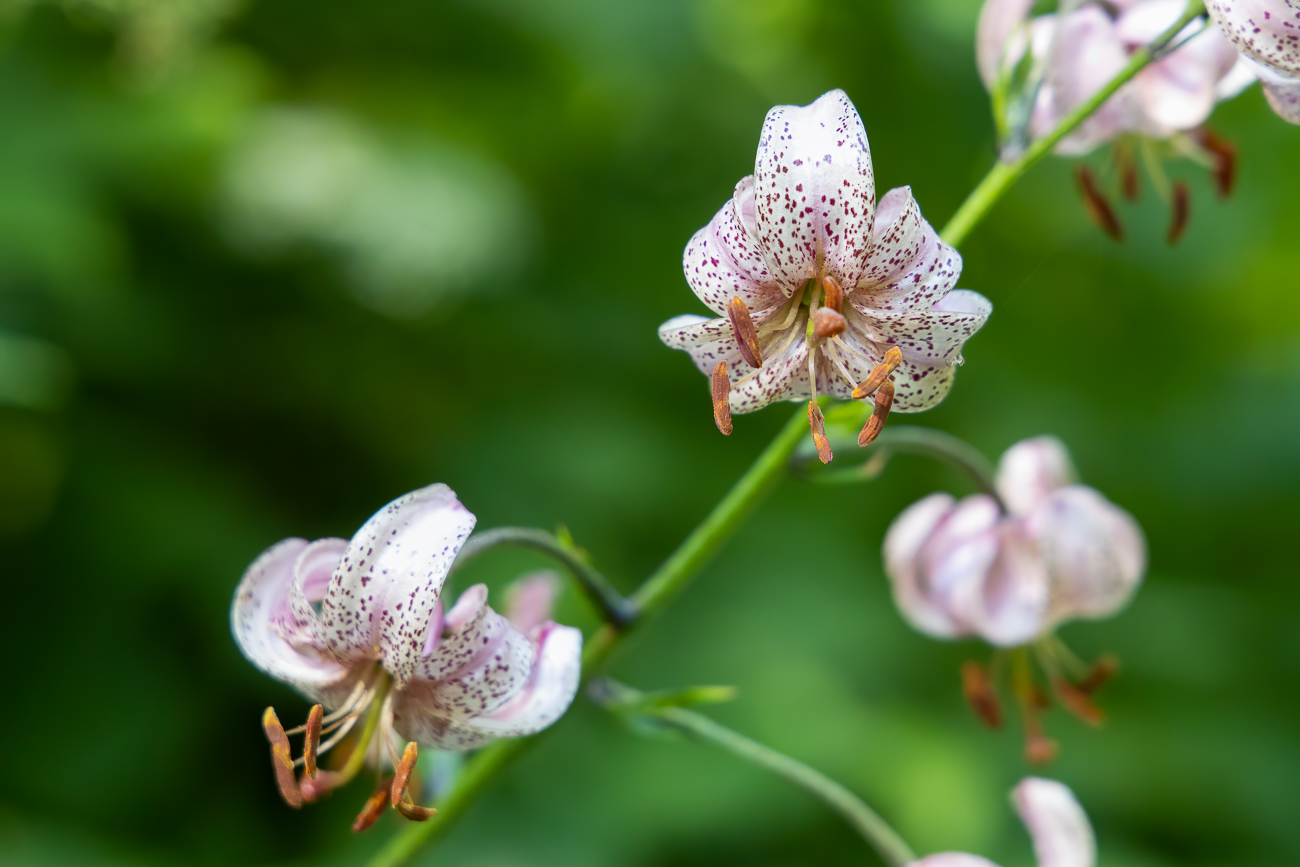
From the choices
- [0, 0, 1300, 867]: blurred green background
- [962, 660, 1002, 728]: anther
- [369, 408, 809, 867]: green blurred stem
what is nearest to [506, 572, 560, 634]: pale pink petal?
[369, 408, 809, 867]: green blurred stem

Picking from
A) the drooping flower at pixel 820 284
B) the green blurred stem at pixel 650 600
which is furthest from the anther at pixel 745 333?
the green blurred stem at pixel 650 600

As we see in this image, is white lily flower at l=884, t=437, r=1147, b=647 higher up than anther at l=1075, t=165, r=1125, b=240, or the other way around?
anther at l=1075, t=165, r=1125, b=240

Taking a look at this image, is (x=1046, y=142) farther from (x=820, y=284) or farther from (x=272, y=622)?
(x=272, y=622)

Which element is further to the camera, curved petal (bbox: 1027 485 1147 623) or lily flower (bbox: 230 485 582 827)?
curved petal (bbox: 1027 485 1147 623)

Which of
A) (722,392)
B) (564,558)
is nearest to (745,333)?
(722,392)

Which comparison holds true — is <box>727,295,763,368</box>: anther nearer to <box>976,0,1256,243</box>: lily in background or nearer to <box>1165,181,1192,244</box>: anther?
<box>976,0,1256,243</box>: lily in background

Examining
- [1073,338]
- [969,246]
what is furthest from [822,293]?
[1073,338]

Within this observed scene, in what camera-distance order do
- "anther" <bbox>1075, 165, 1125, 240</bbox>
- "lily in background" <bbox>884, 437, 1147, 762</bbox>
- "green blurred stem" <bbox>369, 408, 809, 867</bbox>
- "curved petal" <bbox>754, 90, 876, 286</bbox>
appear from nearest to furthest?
"curved petal" <bbox>754, 90, 876, 286</bbox> → "green blurred stem" <bbox>369, 408, 809, 867</bbox> → "anther" <bbox>1075, 165, 1125, 240</bbox> → "lily in background" <bbox>884, 437, 1147, 762</bbox>
